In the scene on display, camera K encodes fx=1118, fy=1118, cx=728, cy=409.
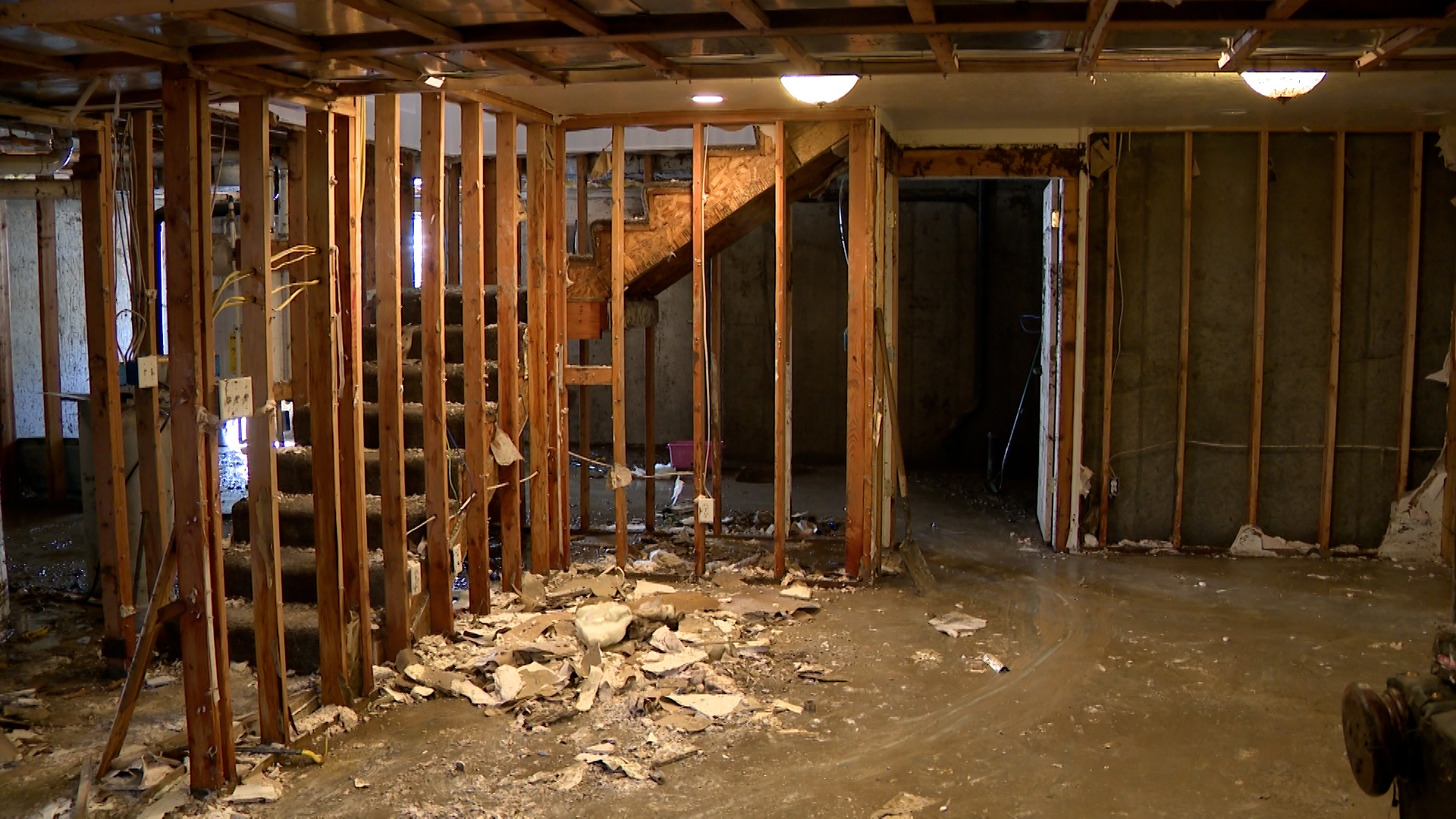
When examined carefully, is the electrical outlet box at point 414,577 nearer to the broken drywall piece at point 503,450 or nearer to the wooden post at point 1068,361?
the broken drywall piece at point 503,450

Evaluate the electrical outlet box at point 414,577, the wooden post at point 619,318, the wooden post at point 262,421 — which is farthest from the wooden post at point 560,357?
the wooden post at point 262,421

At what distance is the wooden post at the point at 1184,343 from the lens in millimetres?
6609

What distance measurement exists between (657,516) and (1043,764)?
14.2ft

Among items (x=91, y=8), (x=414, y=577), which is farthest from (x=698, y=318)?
(x=91, y=8)

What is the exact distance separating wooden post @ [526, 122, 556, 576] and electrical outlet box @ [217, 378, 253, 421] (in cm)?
238

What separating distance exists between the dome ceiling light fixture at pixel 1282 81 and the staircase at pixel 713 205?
216 cm

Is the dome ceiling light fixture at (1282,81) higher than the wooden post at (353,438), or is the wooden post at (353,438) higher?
the dome ceiling light fixture at (1282,81)

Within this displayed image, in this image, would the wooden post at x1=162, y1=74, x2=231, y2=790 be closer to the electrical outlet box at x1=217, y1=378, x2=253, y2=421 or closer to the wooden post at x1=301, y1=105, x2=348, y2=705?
the electrical outlet box at x1=217, y1=378, x2=253, y2=421

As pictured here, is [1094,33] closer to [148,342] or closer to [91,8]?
[91,8]

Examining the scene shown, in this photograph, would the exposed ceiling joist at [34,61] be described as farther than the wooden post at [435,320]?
No

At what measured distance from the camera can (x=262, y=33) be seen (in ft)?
10.0

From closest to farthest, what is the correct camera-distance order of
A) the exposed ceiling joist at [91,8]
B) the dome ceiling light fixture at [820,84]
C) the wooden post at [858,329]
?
the exposed ceiling joist at [91,8]
the dome ceiling light fixture at [820,84]
the wooden post at [858,329]

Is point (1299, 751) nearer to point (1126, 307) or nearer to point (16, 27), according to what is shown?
point (1126, 307)

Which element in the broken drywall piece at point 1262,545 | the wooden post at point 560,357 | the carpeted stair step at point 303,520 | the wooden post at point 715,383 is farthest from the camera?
the wooden post at point 715,383
